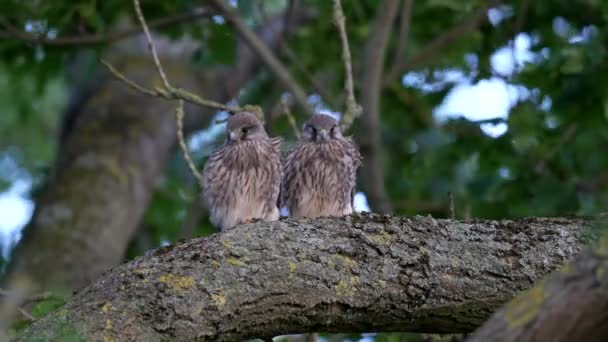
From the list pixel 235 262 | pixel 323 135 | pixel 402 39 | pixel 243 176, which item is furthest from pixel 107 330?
pixel 402 39

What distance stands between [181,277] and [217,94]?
25.4 ft

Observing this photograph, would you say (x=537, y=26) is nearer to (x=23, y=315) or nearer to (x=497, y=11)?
(x=497, y=11)

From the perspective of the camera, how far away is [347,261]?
473 centimetres

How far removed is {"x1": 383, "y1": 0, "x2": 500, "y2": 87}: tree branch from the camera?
8.86m

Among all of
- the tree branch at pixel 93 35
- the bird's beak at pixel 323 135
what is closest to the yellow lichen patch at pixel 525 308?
the bird's beak at pixel 323 135

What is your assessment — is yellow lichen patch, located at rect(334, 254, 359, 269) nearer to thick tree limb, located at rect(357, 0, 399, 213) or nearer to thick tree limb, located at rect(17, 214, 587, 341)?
thick tree limb, located at rect(17, 214, 587, 341)

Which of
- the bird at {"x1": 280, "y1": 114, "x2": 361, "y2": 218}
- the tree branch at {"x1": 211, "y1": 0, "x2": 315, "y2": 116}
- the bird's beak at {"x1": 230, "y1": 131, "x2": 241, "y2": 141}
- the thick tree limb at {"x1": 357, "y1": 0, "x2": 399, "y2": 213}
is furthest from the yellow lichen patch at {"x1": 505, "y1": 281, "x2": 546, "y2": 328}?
the tree branch at {"x1": 211, "y1": 0, "x2": 315, "y2": 116}

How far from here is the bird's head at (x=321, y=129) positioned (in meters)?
7.47

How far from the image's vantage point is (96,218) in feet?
29.9

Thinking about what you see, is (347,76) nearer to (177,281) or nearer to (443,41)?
(443,41)

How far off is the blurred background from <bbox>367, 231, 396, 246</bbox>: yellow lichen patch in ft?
8.97

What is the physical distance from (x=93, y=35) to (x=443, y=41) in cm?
294

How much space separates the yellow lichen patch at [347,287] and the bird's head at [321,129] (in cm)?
287

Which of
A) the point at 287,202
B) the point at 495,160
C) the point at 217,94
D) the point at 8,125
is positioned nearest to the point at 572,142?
the point at 495,160
